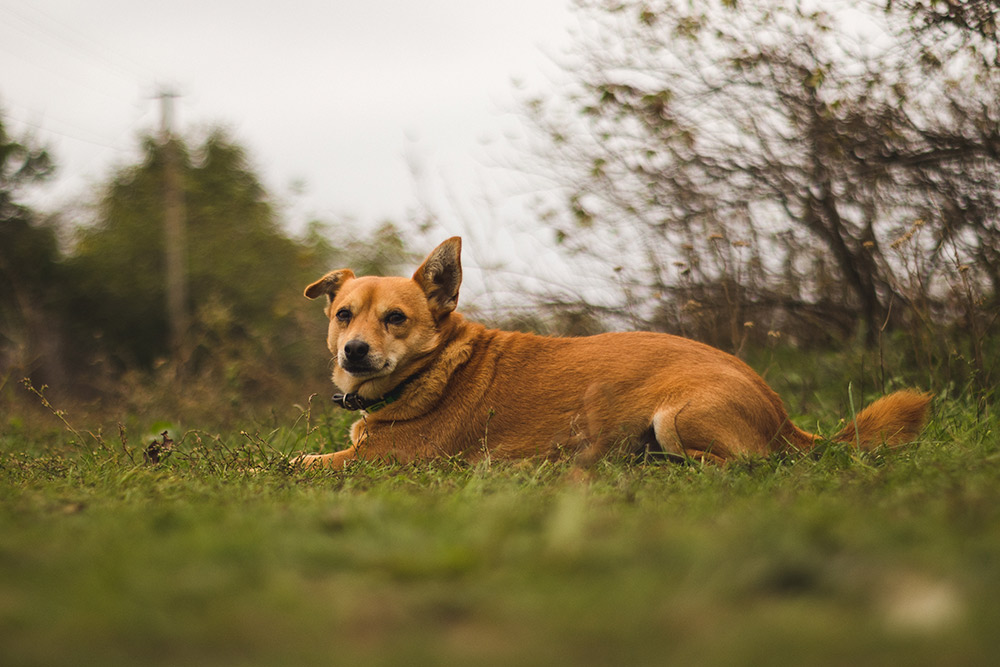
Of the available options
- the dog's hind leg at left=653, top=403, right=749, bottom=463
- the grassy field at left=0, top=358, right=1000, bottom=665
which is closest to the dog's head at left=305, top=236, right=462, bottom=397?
the dog's hind leg at left=653, top=403, right=749, bottom=463

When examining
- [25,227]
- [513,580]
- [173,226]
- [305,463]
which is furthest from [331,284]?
[173,226]

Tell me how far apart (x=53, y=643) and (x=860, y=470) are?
2789mm

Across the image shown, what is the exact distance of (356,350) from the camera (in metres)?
4.14

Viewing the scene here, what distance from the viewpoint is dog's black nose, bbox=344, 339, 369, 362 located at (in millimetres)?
4129

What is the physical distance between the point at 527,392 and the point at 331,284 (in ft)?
4.94

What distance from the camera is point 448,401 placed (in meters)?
4.23

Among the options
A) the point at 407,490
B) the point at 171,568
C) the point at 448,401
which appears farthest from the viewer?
the point at 448,401

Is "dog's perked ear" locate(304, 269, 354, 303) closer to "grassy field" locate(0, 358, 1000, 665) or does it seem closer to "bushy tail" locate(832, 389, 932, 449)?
"grassy field" locate(0, 358, 1000, 665)

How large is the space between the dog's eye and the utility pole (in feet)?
62.0

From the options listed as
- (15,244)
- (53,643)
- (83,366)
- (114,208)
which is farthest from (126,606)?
(114,208)

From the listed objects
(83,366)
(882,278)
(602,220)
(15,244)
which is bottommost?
(83,366)

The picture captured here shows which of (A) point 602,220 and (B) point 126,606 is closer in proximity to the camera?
(B) point 126,606

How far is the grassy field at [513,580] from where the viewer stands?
3.77 feet

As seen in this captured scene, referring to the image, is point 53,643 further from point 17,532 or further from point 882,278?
point 882,278
